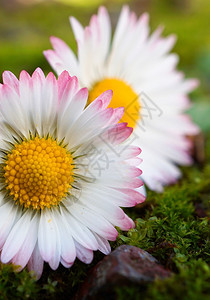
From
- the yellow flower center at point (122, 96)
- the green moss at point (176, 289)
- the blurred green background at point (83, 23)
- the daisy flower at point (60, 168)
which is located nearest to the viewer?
the green moss at point (176, 289)

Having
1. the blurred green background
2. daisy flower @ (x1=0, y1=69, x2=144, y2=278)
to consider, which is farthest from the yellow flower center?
the blurred green background

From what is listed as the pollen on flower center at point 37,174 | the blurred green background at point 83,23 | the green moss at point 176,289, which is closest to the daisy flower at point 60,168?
the pollen on flower center at point 37,174

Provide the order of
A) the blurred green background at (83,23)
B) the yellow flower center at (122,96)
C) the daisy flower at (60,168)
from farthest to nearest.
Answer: the blurred green background at (83,23) < the yellow flower center at (122,96) < the daisy flower at (60,168)

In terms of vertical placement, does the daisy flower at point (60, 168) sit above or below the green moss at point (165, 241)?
above

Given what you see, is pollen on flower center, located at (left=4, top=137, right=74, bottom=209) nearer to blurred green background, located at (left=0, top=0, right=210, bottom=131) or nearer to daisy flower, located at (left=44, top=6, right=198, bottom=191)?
daisy flower, located at (left=44, top=6, right=198, bottom=191)

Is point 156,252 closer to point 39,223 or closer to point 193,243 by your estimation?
point 193,243

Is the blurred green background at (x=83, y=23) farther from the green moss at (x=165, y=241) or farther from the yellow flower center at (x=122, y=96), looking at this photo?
the yellow flower center at (x=122, y=96)
